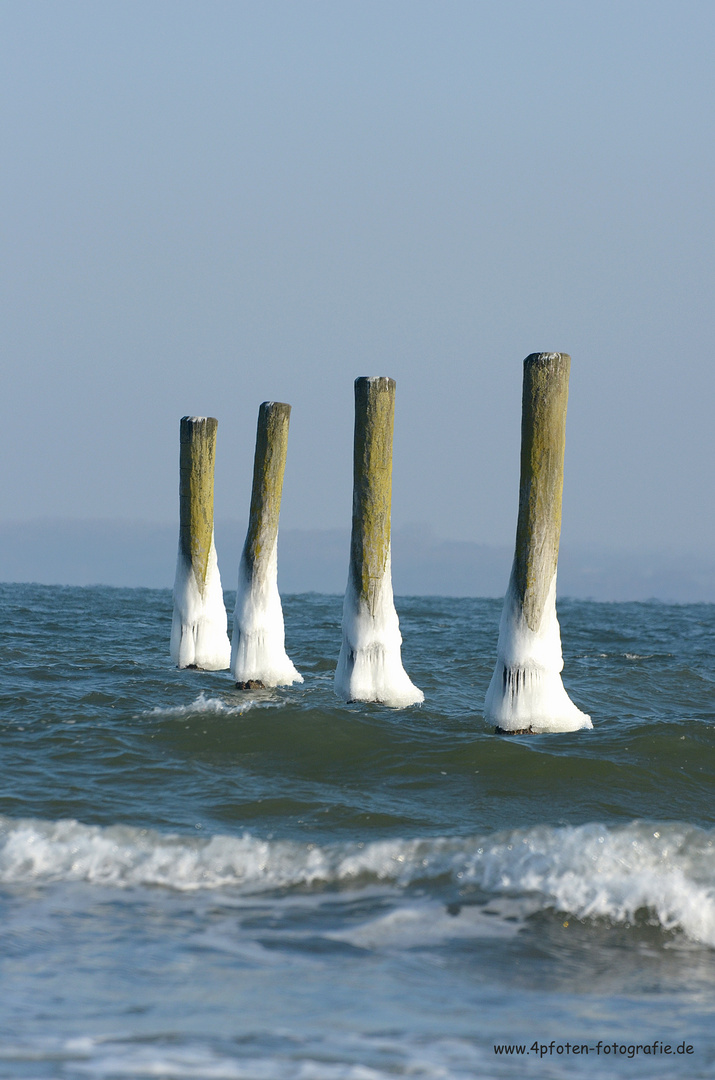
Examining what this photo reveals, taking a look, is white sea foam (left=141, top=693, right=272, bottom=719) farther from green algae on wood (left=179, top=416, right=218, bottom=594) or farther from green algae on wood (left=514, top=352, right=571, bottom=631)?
green algae on wood (left=514, top=352, right=571, bottom=631)

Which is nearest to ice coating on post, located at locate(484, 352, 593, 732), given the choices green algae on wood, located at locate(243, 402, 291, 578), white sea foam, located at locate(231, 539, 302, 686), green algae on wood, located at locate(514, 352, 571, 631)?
green algae on wood, located at locate(514, 352, 571, 631)

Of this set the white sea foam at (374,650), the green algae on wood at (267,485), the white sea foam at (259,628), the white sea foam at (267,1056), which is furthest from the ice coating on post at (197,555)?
the white sea foam at (267,1056)

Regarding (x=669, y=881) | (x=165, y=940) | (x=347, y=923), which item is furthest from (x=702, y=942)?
(x=165, y=940)

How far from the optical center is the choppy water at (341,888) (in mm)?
4105

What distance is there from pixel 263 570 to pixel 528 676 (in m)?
3.81

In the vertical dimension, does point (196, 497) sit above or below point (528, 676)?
above

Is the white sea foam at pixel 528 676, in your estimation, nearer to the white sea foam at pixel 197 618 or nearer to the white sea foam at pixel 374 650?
the white sea foam at pixel 374 650

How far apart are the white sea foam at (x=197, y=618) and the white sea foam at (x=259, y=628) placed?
4.32ft

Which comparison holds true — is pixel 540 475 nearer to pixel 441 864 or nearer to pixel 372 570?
pixel 372 570

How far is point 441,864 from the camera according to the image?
6309 millimetres

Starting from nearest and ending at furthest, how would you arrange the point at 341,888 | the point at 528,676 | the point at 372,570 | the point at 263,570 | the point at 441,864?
the point at 341,888 → the point at 441,864 → the point at 528,676 → the point at 372,570 → the point at 263,570

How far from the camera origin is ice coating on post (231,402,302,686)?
11.5 meters

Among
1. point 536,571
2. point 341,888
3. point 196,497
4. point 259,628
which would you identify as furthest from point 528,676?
point 196,497

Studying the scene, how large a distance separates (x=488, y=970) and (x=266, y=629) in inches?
271
